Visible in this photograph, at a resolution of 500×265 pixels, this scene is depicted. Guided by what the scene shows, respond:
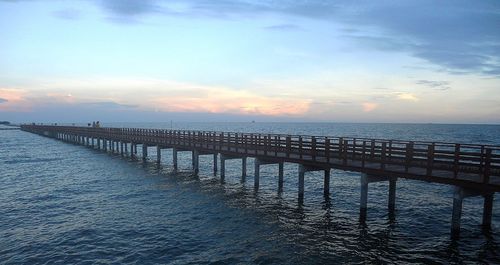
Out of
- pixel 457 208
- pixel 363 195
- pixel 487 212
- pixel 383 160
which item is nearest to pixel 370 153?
pixel 383 160

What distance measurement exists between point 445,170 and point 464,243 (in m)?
3.40

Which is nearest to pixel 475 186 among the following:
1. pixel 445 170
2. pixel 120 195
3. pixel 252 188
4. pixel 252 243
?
pixel 445 170

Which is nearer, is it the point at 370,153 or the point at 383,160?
the point at 383,160

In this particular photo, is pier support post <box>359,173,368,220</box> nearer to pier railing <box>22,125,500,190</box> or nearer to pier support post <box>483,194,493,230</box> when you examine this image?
pier railing <box>22,125,500,190</box>

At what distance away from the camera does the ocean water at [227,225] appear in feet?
49.6

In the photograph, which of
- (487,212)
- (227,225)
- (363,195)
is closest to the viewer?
(487,212)

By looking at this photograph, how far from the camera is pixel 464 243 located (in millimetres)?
16234

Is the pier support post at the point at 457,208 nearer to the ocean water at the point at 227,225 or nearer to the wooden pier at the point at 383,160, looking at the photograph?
the wooden pier at the point at 383,160

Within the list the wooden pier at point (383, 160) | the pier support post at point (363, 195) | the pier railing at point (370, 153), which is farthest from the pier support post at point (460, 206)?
the pier support post at point (363, 195)

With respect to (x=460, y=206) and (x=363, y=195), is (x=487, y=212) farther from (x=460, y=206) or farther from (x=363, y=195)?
(x=363, y=195)

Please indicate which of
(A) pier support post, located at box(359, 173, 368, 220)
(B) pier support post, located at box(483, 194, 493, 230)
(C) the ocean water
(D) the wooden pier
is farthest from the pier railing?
(C) the ocean water

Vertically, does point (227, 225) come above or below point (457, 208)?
below

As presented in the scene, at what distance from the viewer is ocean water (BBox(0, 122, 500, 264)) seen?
15.1m

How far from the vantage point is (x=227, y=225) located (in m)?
19.1
